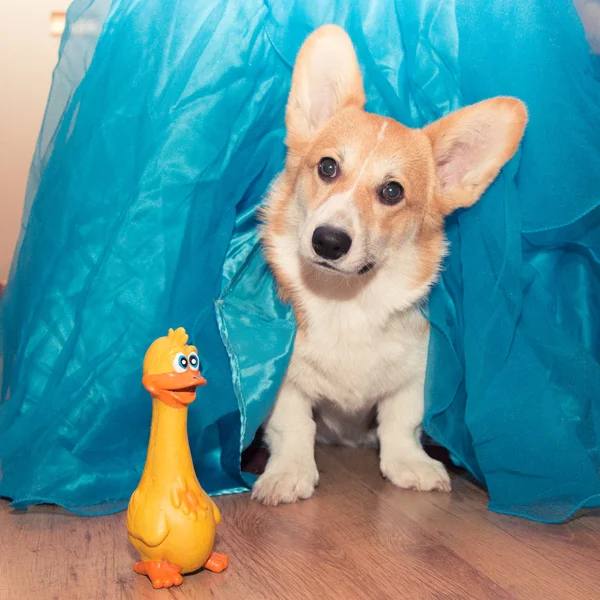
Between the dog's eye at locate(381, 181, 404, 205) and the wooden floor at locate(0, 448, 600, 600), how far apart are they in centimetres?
75

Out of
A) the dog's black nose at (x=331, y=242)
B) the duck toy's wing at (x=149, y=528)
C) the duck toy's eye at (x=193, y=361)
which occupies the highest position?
the dog's black nose at (x=331, y=242)

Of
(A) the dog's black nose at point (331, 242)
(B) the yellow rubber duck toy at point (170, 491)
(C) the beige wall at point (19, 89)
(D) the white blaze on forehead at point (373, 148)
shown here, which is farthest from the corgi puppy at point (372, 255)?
(C) the beige wall at point (19, 89)

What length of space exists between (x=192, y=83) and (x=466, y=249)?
0.77m

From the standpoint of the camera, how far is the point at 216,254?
6.09 ft

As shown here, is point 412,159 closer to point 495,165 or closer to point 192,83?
point 495,165

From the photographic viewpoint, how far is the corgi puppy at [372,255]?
6.33 ft

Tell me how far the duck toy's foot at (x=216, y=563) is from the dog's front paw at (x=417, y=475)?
0.66m

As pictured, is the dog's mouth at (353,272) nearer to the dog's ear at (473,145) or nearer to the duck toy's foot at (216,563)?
the dog's ear at (473,145)

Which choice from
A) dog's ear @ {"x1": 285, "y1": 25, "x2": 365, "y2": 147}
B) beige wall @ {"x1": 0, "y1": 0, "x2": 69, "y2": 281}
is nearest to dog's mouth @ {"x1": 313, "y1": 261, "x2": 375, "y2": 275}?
dog's ear @ {"x1": 285, "y1": 25, "x2": 365, "y2": 147}

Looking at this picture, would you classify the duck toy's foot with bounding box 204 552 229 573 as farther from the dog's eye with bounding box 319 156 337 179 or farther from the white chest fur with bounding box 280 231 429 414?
the dog's eye with bounding box 319 156 337 179

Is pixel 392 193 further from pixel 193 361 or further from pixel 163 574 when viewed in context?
pixel 163 574

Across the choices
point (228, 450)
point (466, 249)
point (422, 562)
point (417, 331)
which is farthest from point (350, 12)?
point (422, 562)

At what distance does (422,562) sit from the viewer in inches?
59.7

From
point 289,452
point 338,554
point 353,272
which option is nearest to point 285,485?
point 289,452
